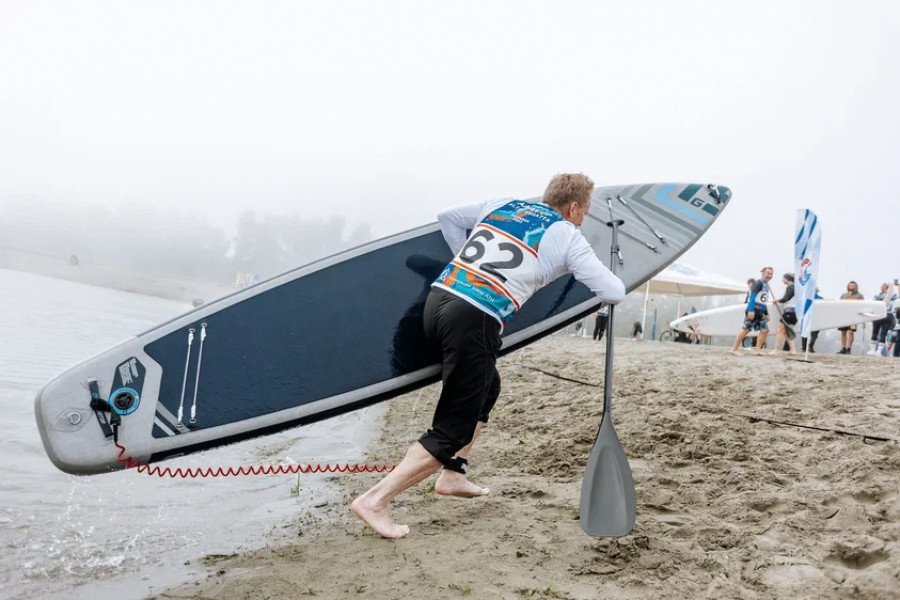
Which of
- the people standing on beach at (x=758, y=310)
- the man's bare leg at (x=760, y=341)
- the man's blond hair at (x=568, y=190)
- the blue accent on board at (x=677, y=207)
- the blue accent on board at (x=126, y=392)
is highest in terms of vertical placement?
the blue accent on board at (x=677, y=207)

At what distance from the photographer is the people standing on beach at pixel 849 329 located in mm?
12251

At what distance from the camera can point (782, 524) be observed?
2.47 metres

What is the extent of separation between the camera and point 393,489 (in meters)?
2.53

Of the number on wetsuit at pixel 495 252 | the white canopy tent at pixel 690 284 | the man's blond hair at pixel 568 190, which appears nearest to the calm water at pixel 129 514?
the number on wetsuit at pixel 495 252

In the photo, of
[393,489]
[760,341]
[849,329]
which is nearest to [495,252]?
[393,489]

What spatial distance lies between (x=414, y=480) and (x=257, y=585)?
702 millimetres

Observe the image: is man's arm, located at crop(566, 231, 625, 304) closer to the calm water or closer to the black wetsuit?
the calm water

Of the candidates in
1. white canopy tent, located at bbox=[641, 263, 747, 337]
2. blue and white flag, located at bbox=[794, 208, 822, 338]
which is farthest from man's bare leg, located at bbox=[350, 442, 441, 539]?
white canopy tent, located at bbox=[641, 263, 747, 337]

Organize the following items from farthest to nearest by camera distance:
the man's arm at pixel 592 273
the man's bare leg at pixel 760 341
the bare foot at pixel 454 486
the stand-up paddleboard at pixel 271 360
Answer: the man's bare leg at pixel 760 341 < the bare foot at pixel 454 486 < the stand-up paddleboard at pixel 271 360 < the man's arm at pixel 592 273

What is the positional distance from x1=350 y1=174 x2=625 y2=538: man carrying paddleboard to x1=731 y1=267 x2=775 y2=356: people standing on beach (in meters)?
7.39

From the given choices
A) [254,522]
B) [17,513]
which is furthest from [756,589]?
[17,513]

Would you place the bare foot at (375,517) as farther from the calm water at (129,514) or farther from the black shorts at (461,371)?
the calm water at (129,514)

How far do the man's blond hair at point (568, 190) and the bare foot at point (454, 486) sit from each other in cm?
138

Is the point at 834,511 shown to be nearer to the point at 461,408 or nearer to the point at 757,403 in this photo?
the point at 461,408
